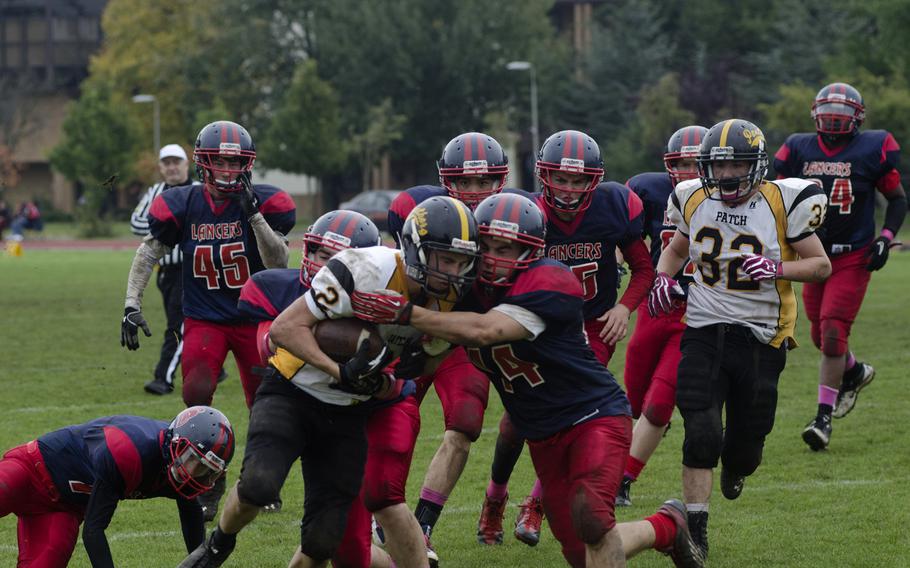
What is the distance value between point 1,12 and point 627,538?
58197mm

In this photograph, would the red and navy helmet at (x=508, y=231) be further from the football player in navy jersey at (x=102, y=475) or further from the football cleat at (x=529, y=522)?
the football cleat at (x=529, y=522)

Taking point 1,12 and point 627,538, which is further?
point 1,12

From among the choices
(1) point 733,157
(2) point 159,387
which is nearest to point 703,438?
(1) point 733,157

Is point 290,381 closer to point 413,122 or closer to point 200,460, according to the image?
point 200,460

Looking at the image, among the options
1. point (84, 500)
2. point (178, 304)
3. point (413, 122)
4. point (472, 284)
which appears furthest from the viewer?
point (413, 122)

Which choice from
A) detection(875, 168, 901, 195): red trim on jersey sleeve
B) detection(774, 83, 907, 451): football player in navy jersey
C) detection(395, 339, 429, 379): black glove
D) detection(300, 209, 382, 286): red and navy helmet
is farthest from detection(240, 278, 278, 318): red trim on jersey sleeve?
detection(875, 168, 901, 195): red trim on jersey sleeve

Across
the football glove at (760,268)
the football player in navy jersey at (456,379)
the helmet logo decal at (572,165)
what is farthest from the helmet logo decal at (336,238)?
the football glove at (760,268)

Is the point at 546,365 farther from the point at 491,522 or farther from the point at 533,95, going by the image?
the point at 533,95

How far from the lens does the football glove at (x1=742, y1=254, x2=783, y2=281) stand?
521cm

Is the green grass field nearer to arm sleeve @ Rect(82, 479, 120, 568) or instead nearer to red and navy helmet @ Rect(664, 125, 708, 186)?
arm sleeve @ Rect(82, 479, 120, 568)

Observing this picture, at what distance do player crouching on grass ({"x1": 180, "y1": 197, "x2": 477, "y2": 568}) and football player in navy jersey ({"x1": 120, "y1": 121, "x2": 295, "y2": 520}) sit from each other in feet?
5.81

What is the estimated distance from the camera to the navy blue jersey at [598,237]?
5742mm

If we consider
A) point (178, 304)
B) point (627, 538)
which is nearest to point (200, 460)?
point (627, 538)

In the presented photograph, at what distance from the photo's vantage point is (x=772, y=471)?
6703mm
